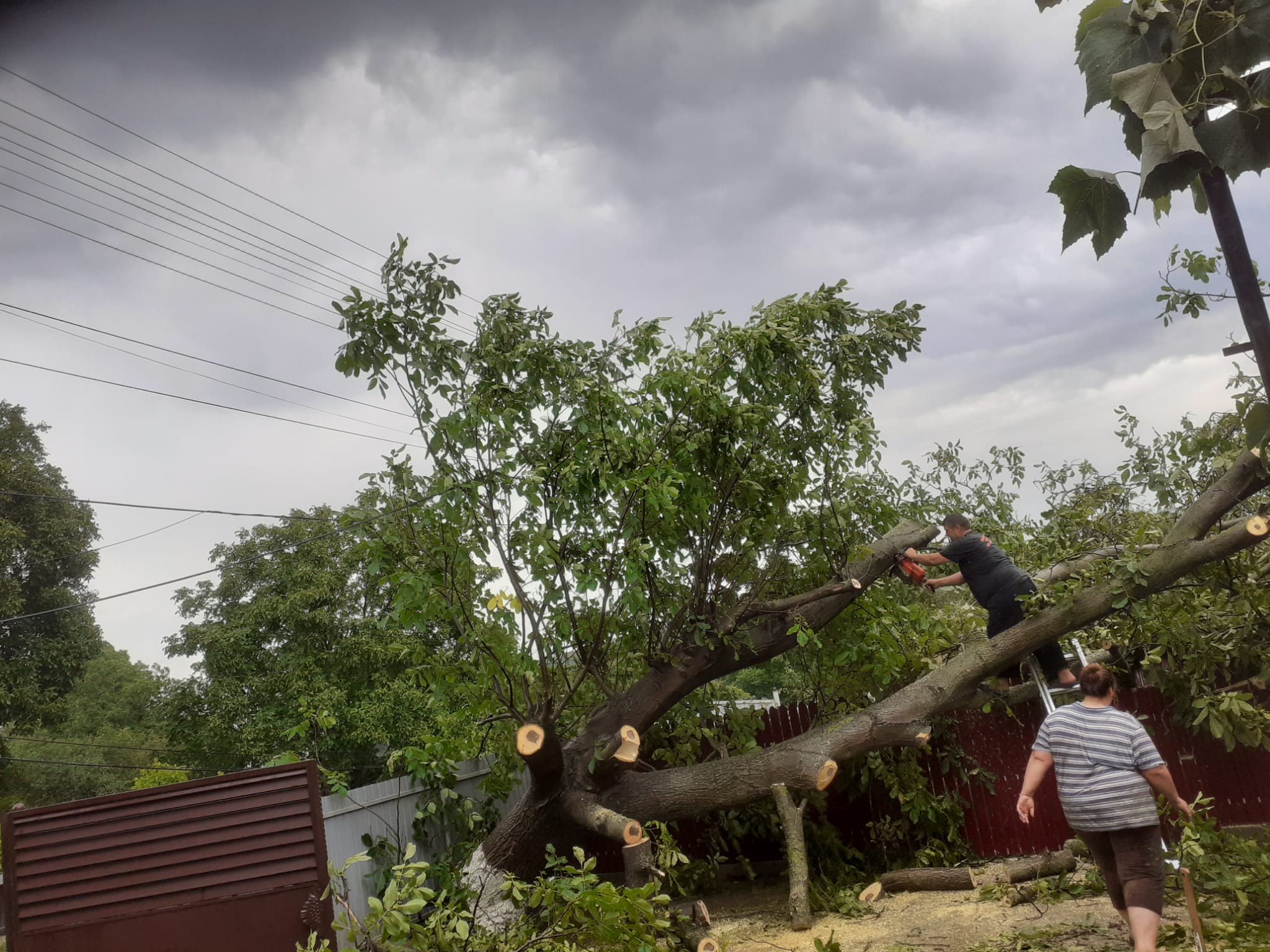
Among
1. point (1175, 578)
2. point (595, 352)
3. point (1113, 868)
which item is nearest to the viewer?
point (1113, 868)

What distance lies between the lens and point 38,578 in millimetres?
22484

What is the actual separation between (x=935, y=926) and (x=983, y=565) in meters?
2.41

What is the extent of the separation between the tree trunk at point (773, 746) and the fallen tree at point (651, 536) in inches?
0.7

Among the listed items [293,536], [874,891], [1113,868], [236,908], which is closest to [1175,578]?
[1113,868]

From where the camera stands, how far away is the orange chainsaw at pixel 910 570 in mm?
6770

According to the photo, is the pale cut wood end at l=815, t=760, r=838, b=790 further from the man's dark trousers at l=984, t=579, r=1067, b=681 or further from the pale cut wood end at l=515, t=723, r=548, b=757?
the pale cut wood end at l=515, t=723, r=548, b=757

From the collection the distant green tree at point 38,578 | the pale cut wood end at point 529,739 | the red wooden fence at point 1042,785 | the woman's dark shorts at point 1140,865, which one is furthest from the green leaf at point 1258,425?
the distant green tree at point 38,578

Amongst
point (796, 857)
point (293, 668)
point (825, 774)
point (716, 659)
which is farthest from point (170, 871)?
point (293, 668)

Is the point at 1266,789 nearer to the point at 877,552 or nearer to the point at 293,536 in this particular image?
the point at 877,552

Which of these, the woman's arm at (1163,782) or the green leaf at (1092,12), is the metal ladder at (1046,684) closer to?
the woman's arm at (1163,782)

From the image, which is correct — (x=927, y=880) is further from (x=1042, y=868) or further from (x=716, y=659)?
(x=716, y=659)

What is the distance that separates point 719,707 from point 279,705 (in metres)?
17.2

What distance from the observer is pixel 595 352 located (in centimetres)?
668

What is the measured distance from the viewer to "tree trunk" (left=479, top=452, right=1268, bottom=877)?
5.81 m
